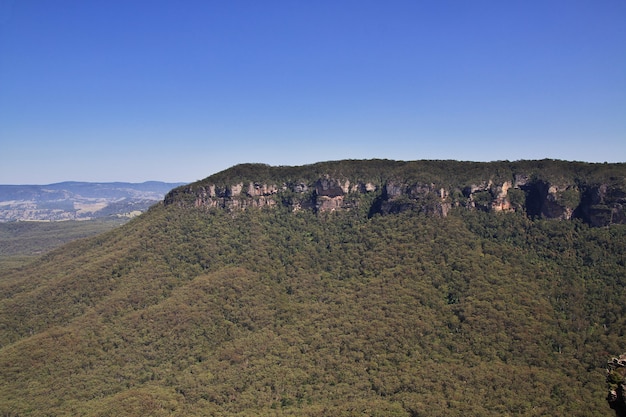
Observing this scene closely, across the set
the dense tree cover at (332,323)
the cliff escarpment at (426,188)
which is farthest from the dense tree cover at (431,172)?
the dense tree cover at (332,323)

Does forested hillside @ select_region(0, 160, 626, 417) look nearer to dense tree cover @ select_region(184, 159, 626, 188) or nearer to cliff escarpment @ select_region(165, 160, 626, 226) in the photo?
cliff escarpment @ select_region(165, 160, 626, 226)

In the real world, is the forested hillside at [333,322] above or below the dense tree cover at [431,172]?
below

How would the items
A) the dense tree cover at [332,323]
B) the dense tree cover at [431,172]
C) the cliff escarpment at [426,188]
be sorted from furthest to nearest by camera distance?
the dense tree cover at [431,172] < the cliff escarpment at [426,188] < the dense tree cover at [332,323]

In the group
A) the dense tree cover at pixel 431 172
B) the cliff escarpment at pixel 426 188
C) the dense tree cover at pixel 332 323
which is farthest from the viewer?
the dense tree cover at pixel 431 172

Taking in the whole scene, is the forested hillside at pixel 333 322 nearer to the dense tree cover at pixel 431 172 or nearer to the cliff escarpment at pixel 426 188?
the cliff escarpment at pixel 426 188

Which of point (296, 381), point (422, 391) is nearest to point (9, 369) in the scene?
point (296, 381)

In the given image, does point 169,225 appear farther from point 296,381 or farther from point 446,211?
point 446,211

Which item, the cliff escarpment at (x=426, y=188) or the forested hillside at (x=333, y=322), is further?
the cliff escarpment at (x=426, y=188)
